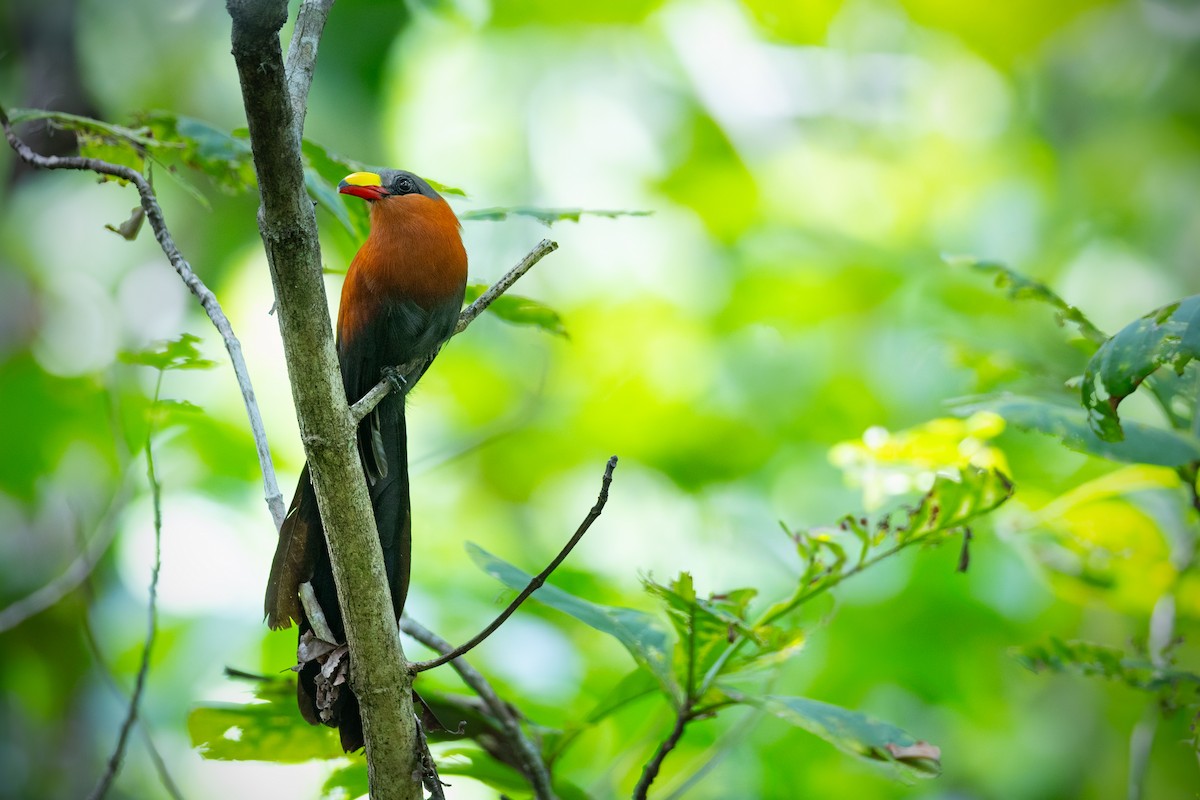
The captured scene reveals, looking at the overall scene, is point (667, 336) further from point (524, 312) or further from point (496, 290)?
point (496, 290)

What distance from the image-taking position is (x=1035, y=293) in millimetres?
2098

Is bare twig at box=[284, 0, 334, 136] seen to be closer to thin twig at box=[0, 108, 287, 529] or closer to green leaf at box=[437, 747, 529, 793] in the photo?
thin twig at box=[0, 108, 287, 529]

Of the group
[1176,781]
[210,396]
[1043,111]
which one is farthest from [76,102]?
[1043,111]

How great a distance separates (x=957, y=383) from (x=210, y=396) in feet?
12.4

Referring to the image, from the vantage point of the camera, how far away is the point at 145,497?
397 centimetres

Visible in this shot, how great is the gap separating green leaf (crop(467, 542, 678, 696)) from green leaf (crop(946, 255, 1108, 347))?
3.43 feet

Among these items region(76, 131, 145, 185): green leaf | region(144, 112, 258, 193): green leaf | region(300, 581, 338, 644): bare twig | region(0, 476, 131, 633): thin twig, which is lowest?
region(300, 581, 338, 644): bare twig

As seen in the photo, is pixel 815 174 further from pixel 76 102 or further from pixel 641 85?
pixel 76 102

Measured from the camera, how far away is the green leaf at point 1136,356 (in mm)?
1565

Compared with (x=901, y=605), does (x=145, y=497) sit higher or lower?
higher

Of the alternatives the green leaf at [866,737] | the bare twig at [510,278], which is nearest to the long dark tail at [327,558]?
the bare twig at [510,278]

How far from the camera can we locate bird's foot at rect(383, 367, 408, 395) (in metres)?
2.07

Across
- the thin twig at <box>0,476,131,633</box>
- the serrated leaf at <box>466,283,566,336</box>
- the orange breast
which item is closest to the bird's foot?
the orange breast

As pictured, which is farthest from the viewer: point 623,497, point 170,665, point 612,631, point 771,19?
point 771,19
